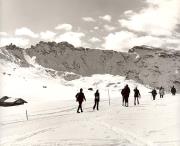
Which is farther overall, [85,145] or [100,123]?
[100,123]

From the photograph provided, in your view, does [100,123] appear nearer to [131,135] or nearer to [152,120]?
[152,120]

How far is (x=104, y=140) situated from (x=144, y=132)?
7.60 ft

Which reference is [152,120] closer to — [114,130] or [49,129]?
[114,130]

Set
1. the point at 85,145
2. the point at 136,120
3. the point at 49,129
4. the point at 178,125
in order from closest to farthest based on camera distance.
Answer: the point at 85,145
the point at 178,125
the point at 49,129
the point at 136,120

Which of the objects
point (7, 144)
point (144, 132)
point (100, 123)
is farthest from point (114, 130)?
point (7, 144)

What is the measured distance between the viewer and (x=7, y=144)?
53.5 feet

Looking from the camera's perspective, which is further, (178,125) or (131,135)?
(178,125)

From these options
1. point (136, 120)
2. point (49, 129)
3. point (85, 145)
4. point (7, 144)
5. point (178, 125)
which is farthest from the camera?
point (136, 120)

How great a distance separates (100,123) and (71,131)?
9.66ft

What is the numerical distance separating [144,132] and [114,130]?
1.59 m

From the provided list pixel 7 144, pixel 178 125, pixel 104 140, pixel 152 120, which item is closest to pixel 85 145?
pixel 104 140

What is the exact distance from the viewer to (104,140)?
15.6 meters

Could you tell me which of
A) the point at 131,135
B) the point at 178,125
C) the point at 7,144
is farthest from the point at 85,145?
the point at 178,125

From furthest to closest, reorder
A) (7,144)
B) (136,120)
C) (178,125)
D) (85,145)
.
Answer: (136,120) → (178,125) → (7,144) → (85,145)
